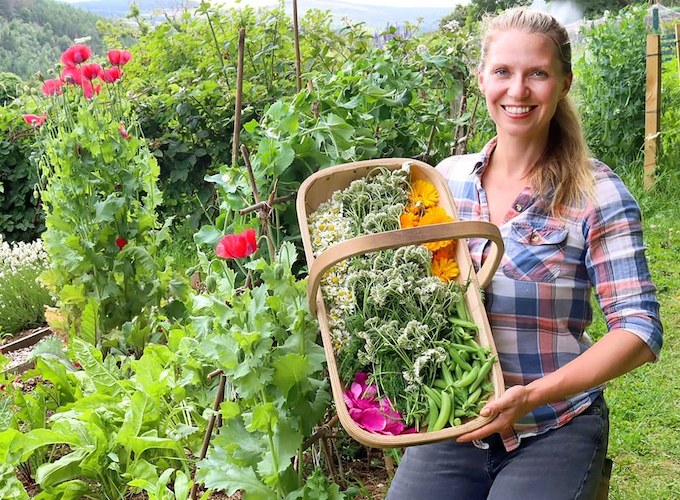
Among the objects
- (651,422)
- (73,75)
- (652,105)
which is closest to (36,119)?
(73,75)

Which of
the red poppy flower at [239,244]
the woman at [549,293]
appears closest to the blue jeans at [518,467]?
the woman at [549,293]

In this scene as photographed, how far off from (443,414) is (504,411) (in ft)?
0.38

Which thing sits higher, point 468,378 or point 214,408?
point 468,378

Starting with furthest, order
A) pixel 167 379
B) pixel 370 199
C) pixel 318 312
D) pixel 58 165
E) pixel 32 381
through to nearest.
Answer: pixel 32 381
pixel 58 165
pixel 167 379
pixel 370 199
pixel 318 312

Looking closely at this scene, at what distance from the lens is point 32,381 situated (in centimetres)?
283

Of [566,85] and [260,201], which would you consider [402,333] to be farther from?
[566,85]

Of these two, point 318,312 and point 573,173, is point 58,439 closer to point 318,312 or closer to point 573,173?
point 318,312

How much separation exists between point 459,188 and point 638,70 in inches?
159

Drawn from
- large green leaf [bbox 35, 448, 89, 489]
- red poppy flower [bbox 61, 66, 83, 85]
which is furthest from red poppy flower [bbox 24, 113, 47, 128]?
large green leaf [bbox 35, 448, 89, 489]

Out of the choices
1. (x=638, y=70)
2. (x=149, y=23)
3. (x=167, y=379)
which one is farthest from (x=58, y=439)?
(x=638, y=70)

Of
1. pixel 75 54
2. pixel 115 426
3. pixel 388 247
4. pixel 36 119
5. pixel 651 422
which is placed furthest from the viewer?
pixel 36 119

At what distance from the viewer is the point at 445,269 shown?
4.68ft

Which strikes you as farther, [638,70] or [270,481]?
[638,70]

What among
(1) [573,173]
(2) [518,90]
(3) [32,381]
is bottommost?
(3) [32,381]
